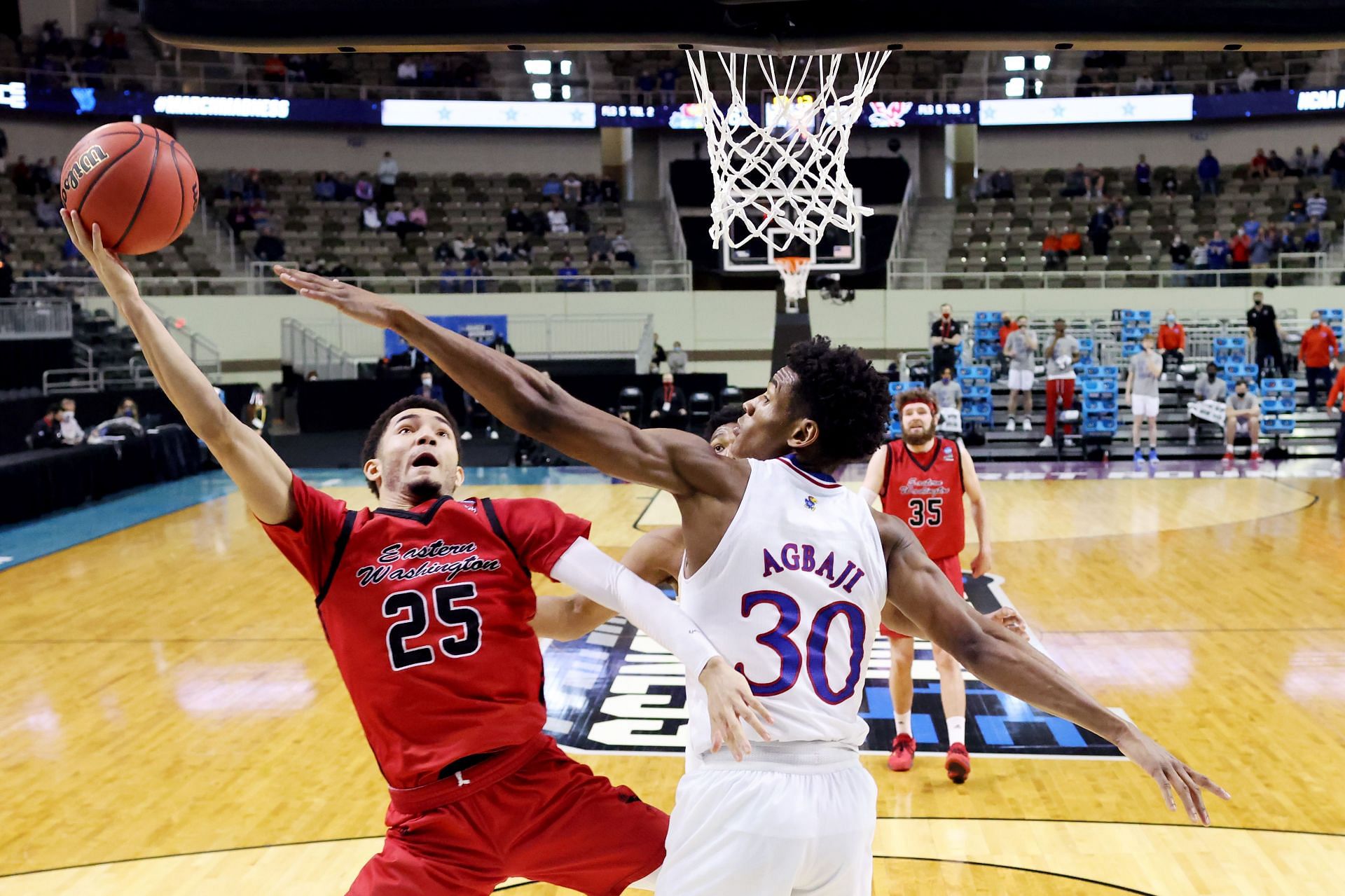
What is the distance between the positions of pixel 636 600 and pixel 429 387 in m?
17.2

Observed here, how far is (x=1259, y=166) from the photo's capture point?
2614 cm

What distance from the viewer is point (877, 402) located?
3076 millimetres

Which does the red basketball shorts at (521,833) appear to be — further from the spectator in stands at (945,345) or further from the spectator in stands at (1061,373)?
the spectator in stands at (1061,373)

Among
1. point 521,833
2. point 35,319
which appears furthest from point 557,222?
point 521,833

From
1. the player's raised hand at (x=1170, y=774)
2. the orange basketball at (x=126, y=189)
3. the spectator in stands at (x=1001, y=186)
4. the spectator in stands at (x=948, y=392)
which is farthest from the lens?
the spectator in stands at (x=1001, y=186)

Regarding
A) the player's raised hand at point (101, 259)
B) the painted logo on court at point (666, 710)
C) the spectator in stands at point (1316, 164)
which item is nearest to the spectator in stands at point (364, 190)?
the painted logo on court at point (666, 710)

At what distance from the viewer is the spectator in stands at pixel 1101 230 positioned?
80.5 feet

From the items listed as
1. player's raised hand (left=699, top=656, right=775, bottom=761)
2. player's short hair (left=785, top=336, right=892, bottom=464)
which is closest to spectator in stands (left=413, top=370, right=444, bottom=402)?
player's short hair (left=785, top=336, right=892, bottom=464)

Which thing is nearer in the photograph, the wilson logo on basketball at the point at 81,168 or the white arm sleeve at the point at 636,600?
the white arm sleeve at the point at 636,600

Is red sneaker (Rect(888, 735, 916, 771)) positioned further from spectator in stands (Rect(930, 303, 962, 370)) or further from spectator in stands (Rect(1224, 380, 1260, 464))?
spectator in stands (Rect(1224, 380, 1260, 464))

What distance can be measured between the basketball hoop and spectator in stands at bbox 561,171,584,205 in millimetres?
9043

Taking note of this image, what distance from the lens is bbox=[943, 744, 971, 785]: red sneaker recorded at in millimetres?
5895

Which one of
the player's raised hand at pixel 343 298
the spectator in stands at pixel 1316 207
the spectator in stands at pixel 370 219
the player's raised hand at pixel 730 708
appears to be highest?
the spectator in stands at pixel 370 219

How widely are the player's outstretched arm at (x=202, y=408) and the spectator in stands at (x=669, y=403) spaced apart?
14.8 metres
